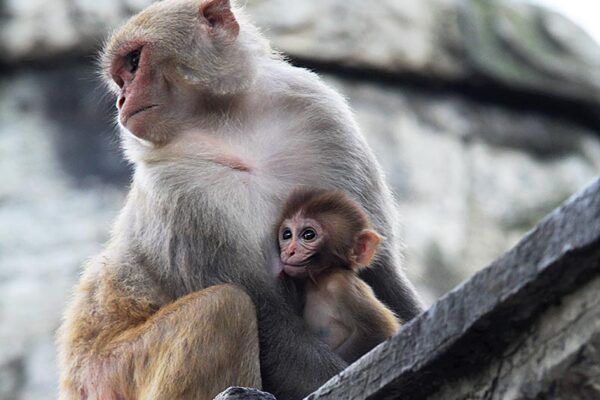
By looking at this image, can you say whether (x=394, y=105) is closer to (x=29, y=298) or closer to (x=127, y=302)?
(x=29, y=298)

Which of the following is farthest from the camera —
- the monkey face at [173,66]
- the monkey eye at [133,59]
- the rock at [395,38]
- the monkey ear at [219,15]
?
the rock at [395,38]

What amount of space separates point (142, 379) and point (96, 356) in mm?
313

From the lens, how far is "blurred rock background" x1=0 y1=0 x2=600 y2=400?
11.5m

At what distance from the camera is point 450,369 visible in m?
2.98

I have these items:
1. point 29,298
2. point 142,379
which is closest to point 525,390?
point 142,379

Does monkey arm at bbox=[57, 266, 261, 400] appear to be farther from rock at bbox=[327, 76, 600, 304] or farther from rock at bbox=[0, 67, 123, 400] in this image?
rock at bbox=[327, 76, 600, 304]

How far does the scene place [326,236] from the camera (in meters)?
4.93

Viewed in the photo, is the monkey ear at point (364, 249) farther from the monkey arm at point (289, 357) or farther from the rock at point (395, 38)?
the rock at point (395, 38)

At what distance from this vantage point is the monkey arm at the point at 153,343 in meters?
4.42

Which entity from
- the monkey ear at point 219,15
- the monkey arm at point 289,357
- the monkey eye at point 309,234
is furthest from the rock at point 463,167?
the monkey arm at point 289,357

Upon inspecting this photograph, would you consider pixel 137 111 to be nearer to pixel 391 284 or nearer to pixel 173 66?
pixel 173 66

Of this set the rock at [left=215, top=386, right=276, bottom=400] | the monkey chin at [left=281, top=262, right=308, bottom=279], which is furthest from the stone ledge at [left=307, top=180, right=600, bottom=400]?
the monkey chin at [left=281, top=262, right=308, bottom=279]

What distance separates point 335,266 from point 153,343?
2.70 ft

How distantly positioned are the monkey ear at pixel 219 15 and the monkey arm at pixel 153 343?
149 cm
